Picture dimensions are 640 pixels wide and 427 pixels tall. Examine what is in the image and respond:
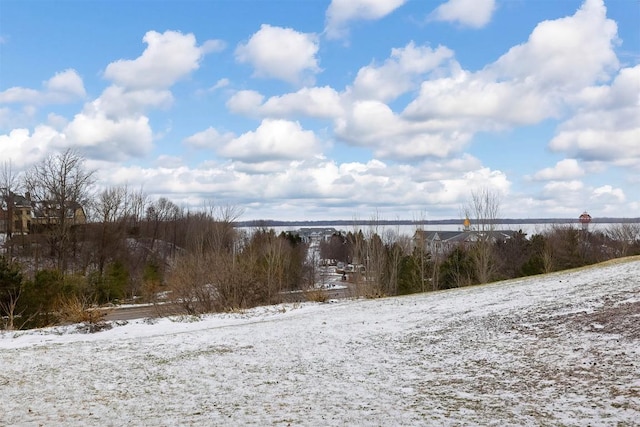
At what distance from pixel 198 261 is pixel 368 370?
1733cm

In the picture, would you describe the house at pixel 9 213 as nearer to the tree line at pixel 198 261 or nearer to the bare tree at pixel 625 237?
the tree line at pixel 198 261

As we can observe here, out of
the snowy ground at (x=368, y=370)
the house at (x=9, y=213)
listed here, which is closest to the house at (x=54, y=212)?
the house at (x=9, y=213)

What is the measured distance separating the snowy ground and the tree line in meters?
8.13

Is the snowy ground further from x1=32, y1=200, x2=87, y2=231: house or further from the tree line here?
x1=32, y1=200, x2=87, y2=231: house

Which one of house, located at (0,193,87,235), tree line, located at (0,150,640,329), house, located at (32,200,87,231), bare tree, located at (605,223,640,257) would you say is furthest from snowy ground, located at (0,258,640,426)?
bare tree, located at (605,223,640,257)

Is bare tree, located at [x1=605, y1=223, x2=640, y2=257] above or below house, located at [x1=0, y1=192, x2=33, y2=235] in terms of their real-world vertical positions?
below

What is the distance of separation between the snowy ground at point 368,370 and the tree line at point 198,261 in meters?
8.13

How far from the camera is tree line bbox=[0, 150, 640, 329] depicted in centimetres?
2489

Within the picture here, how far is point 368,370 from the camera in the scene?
10.2 metres

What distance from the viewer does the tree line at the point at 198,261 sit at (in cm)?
2489

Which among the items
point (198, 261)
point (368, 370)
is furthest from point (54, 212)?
point (368, 370)

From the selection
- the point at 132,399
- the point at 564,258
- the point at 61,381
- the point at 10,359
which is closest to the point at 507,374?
the point at 132,399

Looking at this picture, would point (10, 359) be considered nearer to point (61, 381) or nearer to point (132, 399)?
Result: point (61, 381)

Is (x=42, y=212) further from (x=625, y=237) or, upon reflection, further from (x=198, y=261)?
(x=625, y=237)
